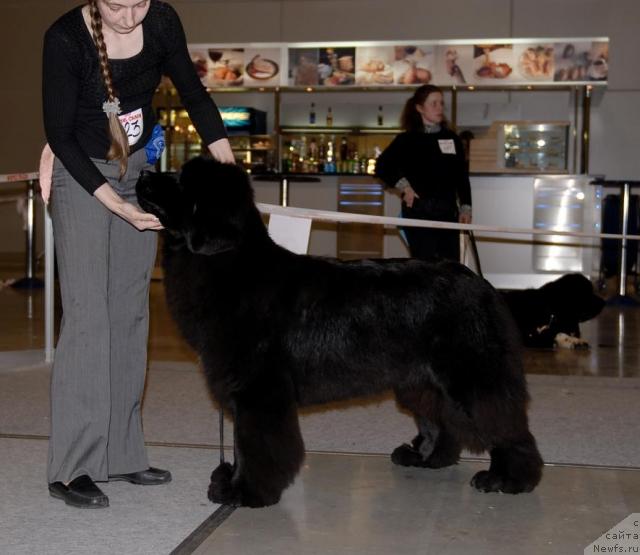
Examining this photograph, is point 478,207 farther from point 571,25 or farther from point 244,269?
point 244,269

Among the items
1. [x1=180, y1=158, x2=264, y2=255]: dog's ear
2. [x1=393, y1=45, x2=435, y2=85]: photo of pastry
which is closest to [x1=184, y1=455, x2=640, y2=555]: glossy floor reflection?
[x1=180, y1=158, x2=264, y2=255]: dog's ear

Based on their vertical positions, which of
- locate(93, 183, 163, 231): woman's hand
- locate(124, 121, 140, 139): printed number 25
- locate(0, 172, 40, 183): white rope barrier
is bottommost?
locate(93, 183, 163, 231): woman's hand

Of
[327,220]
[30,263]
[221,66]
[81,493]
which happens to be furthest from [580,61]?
[81,493]

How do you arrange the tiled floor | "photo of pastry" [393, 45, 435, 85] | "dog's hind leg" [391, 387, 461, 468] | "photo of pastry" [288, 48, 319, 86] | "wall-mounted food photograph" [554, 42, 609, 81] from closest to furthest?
the tiled floor → "dog's hind leg" [391, 387, 461, 468] → "wall-mounted food photograph" [554, 42, 609, 81] → "photo of pastry" [393, 45, 435, 85] → "photo of pastry" [288, 48, 319, 86]

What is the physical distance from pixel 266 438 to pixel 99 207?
0.97 m

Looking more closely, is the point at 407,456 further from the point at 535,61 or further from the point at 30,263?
the point at 535,61

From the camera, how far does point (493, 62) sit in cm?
1317

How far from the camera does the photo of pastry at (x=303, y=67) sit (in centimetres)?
1370

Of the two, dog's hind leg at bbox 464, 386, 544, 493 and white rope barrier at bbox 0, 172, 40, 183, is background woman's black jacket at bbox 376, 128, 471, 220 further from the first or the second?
dog's hind leg at bbox 464, 386, 544, 493

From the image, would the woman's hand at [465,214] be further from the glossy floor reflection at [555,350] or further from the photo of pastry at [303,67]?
the photo of pastry at [303,67]

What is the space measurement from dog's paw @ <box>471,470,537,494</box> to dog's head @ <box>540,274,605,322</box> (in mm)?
3938

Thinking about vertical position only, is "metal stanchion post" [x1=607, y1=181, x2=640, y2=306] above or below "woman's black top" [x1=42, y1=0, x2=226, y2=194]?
below

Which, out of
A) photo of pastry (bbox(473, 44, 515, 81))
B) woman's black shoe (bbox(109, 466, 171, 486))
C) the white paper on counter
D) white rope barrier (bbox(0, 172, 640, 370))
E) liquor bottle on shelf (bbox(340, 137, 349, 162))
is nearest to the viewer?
woman's black shoe (bbox(109, 466, 171, 486))

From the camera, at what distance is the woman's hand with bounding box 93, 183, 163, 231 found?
114 inches
